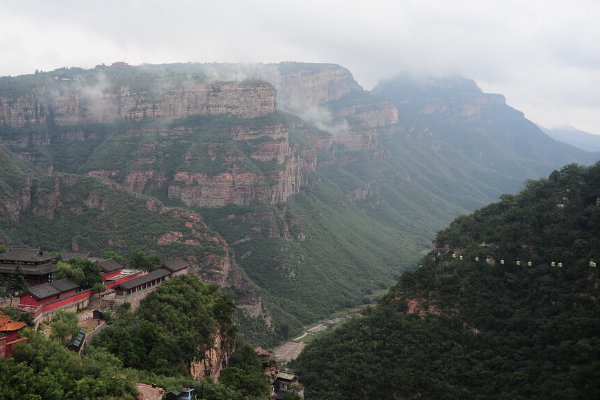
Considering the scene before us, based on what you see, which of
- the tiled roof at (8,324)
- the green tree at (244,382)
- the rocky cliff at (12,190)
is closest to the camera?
the tiled roof at (8,324)

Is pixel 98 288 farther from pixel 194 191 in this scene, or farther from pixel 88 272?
pixel 194 191

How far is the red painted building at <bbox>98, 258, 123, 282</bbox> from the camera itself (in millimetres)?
70975

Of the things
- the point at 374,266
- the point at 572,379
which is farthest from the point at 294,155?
the point at 572,379

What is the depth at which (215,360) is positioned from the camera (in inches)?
2635

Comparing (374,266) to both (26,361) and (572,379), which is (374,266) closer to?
(572,379)

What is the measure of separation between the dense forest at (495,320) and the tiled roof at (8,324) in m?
35.4

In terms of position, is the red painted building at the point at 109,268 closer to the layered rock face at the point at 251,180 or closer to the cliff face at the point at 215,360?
the cliff face at the point at 215,360

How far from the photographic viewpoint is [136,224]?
122000 millimetres

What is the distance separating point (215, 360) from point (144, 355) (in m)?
14.1

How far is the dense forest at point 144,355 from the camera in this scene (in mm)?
41906

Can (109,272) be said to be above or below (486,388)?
above

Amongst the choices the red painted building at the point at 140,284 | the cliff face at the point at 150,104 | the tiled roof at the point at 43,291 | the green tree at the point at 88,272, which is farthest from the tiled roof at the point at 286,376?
the cliff face at the point at 150,104

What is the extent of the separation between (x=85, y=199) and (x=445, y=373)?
Result: 8903cm

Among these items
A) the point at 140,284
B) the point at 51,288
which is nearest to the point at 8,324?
the point at 51,288
